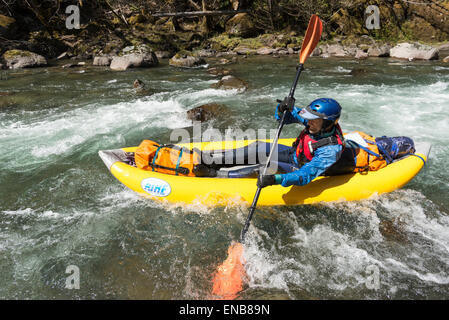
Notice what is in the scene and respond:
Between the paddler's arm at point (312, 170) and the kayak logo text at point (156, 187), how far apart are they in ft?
4.24

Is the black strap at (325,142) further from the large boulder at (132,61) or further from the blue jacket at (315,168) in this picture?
the large boulder at (132,61)

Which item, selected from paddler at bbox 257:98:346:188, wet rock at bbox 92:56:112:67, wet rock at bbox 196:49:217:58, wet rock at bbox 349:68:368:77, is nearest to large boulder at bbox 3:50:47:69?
A: wet rock at bbox 92:56:112:67

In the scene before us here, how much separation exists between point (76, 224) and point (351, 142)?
3390mm

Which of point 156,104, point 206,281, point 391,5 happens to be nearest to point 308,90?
point 156,104

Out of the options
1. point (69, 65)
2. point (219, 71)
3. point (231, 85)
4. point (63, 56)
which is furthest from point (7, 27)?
point (231, 85)

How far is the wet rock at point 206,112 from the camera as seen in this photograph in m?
6.08

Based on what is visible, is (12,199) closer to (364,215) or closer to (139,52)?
(364,215)

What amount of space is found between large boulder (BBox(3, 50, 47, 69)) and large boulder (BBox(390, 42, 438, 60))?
52.1 feet

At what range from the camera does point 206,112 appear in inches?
244

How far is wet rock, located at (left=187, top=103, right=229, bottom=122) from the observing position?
608 centimetres

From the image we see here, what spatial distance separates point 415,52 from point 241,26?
9230 mm

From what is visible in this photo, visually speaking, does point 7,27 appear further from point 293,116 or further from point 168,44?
point 293,116

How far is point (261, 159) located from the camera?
11.3ft

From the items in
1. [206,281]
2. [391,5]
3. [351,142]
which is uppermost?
[391,5]
